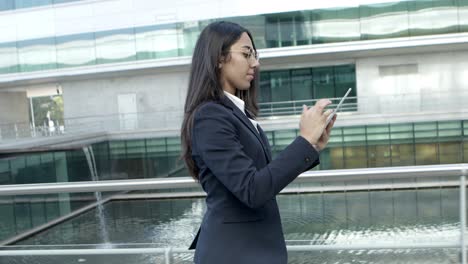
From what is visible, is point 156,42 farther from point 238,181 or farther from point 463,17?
point 238,181

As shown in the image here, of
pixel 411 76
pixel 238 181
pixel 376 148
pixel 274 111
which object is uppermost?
pixel 411 76

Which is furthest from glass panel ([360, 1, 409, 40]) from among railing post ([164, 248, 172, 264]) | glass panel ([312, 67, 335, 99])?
railing post ([164, 248, 172, 264])

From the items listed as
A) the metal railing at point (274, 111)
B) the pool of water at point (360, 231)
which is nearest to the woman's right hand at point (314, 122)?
the pool of water at point (360, 231)

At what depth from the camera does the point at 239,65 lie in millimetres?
1425

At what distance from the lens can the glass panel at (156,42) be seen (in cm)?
2595

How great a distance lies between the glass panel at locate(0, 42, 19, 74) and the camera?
28297mm

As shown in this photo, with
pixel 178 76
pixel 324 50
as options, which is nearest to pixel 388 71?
pixel 324 50

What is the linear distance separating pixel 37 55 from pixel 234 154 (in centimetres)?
2946

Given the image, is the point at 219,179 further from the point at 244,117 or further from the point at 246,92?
the point at 246,92

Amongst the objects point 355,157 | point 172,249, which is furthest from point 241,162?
point 355,157

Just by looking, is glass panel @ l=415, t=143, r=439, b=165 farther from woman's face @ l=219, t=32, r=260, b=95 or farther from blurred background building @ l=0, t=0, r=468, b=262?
woman's face @ l=219, t=32, r=260, b=95

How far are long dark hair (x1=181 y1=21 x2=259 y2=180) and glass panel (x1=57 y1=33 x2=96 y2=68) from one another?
1069 inches

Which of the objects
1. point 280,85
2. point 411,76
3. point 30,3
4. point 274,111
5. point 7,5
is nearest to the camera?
point 411,76

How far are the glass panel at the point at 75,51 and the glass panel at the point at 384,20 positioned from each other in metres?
Result: 15.0
